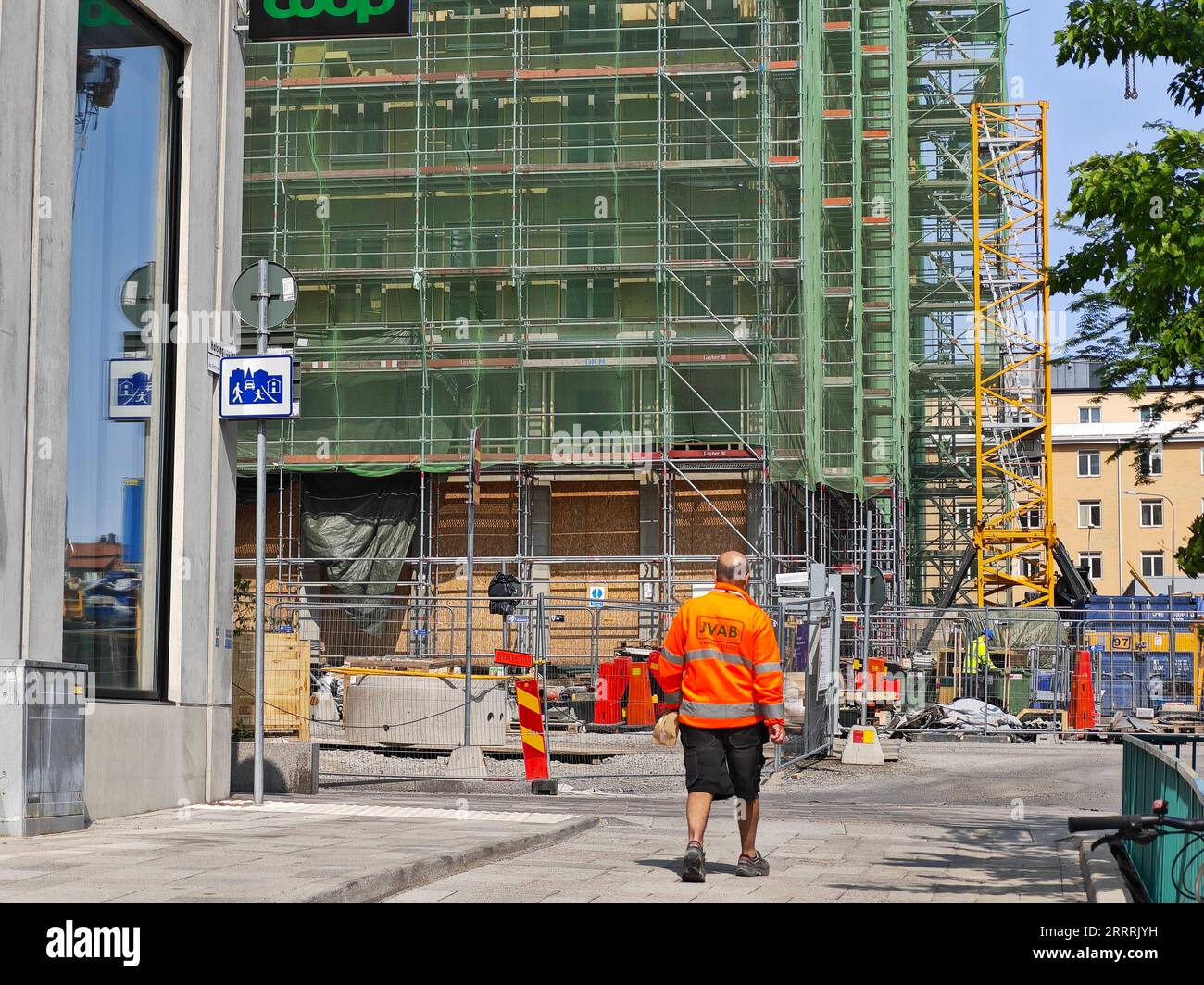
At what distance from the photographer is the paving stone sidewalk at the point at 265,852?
7477 mm

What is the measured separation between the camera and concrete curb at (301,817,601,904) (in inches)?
301

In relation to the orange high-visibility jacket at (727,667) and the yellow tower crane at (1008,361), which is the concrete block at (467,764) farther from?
the yellow tower crane at (1008,361)

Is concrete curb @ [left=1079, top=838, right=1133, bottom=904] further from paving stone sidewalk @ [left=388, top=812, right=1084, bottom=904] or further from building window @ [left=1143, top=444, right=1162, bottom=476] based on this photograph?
building window @ [left=1143, top=444, right=1162, bottom=476]

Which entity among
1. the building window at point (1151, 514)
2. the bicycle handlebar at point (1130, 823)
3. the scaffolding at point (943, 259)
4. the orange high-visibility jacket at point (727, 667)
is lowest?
the bicycle handlebar at point (1130, 823)

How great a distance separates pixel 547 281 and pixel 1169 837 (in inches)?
1199

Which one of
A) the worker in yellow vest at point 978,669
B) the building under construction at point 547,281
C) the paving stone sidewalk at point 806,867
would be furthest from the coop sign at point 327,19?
the building under construction at point 547,281

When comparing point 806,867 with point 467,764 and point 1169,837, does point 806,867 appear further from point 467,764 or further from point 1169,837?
point 467,764

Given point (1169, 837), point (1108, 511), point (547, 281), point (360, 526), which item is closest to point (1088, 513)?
point (1108, 511)

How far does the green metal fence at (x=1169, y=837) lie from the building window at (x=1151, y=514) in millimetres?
86895

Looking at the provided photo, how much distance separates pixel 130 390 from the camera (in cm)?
1230

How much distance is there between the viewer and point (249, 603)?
16.7 m

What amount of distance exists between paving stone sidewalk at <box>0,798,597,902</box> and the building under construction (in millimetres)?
22190

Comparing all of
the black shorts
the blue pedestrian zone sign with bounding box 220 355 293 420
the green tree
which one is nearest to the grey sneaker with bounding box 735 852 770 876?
the black shorts

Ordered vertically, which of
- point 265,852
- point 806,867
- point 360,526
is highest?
point 360,526
